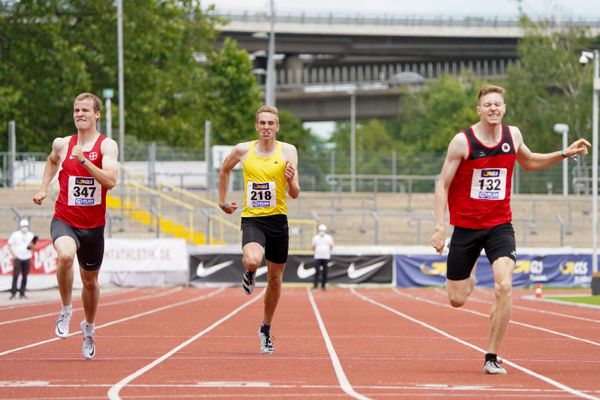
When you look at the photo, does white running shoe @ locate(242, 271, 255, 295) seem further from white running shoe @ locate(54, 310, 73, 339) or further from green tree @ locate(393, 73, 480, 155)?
green tree @ locate(393, 73, 480, 155)

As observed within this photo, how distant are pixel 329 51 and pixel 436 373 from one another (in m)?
80.9

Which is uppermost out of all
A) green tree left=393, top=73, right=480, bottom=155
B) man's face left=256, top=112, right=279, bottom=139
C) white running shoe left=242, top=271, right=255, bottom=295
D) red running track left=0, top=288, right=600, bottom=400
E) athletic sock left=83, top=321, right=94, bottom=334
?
green tree left=393, top=73, right=480, bottom=155

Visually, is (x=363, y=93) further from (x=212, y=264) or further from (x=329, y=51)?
(x=212, y=264)

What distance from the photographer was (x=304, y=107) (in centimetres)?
9094

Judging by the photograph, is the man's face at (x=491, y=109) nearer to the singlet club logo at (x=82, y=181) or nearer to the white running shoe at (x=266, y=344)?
the white running shoe at (x=266, y=344)

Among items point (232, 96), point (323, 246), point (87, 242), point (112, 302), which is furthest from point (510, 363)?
point (232, 96)

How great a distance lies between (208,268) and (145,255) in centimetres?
187

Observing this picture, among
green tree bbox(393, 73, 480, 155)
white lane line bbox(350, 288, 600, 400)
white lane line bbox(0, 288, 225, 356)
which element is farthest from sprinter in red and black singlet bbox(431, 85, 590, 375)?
green tree bbox(393, 73, 480, 155)

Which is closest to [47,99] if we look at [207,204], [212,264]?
[207,204]

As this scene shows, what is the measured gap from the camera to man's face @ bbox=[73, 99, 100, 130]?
12203 mm

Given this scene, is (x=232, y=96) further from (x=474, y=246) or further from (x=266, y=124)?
(x=474, y=246)

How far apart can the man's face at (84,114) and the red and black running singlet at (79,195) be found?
0.20 m

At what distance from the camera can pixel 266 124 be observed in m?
12.8

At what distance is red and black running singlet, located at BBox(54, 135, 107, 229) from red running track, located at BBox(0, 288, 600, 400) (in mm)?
1267
